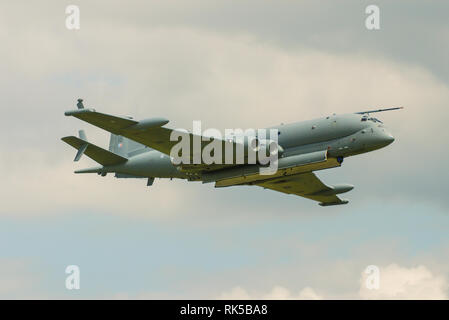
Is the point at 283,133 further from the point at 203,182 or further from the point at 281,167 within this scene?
the point at 203,182

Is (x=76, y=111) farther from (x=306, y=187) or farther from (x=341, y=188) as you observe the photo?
(x=341, y=188)

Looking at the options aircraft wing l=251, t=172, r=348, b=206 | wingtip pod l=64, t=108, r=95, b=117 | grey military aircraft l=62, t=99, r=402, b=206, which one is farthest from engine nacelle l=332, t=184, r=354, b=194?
wingtip pod l=64, t=108, r=95, b=117

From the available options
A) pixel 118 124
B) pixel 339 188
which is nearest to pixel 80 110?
pixel 118 124

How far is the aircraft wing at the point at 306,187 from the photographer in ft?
220

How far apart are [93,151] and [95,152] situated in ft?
0.51

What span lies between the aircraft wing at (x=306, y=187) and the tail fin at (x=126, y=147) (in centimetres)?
868

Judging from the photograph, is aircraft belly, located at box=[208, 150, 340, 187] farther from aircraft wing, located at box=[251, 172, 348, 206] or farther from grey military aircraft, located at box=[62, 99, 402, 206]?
aircraft wing, located at box=[251, 172, 348, 206]

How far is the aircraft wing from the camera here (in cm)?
6706

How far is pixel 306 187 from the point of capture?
6912cm

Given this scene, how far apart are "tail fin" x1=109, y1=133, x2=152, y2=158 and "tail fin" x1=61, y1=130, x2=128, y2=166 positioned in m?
0.94

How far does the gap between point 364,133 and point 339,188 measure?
37.7 feet

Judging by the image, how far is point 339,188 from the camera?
2724 inches
